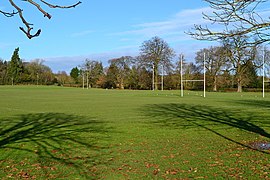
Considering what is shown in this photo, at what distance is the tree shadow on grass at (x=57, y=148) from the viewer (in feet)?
23.0

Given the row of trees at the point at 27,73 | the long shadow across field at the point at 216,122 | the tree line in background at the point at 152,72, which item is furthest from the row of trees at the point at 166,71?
the long shadow across field at the point at 216,122

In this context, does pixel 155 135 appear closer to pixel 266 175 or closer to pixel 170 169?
pixel 170 169

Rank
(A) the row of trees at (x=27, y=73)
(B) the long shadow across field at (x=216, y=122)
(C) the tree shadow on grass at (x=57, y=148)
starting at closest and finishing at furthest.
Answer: (C) the tree shadow on grass at (x=57, y=148) < (B) the long shadow across field at (x=216, y=122) < (A) the row of trees at (x=27, y=73)

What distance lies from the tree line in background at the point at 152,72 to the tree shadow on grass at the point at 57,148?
33412 millimetres

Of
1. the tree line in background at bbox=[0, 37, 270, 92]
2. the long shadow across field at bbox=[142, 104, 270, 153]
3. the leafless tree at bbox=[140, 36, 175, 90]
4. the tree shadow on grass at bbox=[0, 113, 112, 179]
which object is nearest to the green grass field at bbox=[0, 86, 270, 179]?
the tree shadow on grass at bbox=[0, 113, 112, 179]

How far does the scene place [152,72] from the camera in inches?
2879

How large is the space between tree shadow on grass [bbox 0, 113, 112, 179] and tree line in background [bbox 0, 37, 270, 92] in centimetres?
3341

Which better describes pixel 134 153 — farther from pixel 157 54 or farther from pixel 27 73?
pixel 27 73

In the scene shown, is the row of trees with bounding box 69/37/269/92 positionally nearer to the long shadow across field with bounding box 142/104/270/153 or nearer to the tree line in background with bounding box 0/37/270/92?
the tree line in background with bounding box 0/37/270/92

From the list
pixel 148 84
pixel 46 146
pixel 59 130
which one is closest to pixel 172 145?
pixel 46 146

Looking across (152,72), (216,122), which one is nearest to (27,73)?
(152,72)

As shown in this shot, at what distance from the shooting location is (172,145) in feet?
31.5

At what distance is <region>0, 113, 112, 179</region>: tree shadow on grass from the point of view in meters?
7.02

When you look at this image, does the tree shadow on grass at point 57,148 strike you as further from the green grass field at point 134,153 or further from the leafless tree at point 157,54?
the leafless tree at point 157,54
